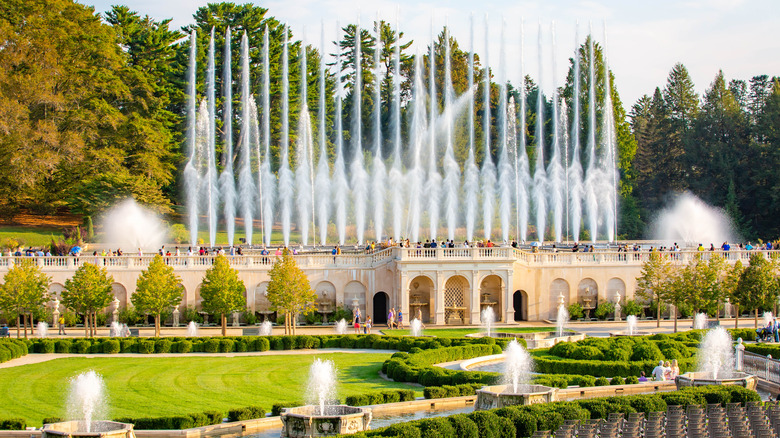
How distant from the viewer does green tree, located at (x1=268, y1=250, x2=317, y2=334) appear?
48062 mm

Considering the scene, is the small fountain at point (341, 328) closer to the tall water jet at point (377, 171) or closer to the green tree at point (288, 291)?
the green tree at point (288, 291)

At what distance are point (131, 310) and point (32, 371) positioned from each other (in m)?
15.0

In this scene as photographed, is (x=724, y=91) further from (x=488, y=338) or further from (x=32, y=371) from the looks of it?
(x=32, y=371)

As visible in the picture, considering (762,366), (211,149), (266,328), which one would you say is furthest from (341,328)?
(211,149)

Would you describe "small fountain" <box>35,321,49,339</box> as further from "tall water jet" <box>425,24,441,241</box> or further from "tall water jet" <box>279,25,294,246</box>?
"tall water jet" <box>425,24,441,241</box>

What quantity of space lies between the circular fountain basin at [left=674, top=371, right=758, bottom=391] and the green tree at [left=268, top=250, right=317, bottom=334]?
22.2 m

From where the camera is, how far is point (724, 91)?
93.8 m

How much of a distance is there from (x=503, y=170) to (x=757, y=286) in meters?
32.0

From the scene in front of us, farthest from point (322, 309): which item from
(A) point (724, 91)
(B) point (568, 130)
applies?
(A) point (724, 91)

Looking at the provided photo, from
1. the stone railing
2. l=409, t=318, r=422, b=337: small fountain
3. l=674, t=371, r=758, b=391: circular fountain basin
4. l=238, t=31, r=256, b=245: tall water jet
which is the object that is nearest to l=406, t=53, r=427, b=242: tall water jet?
l=238, t=31, r=256, b=245: tall water jet

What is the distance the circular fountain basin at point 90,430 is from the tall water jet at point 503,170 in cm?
5335

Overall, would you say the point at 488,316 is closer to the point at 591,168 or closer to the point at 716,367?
the point at 716,367

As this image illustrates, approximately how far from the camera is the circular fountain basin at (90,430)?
860 inches

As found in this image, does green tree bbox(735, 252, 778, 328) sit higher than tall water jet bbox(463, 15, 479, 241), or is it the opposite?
tall water jet bbox(463, 15, 479, 241)
